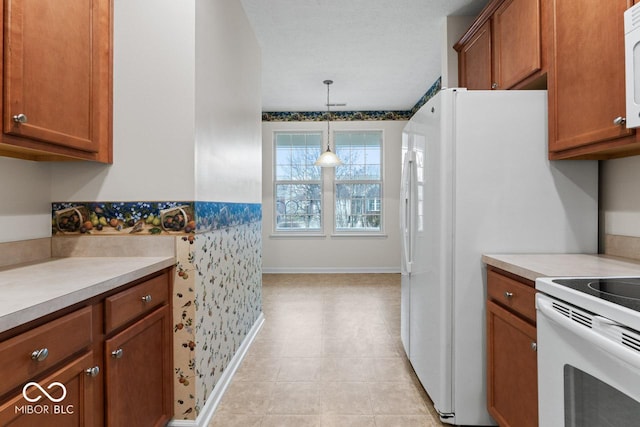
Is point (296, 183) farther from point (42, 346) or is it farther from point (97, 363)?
point (42, 346)

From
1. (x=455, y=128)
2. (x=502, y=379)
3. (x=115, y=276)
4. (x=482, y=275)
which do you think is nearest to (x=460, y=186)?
(x=455, y=128)

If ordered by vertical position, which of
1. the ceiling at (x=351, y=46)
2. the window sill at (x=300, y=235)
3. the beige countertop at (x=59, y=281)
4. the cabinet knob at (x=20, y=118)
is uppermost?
the ceiling at (x=351, y=46)

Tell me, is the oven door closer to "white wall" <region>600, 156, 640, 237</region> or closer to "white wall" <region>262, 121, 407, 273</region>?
"white wall" <region>600, 156, 640, 237</region>

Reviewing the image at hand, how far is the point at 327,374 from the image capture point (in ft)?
7.82

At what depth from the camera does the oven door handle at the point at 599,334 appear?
0.78 metres

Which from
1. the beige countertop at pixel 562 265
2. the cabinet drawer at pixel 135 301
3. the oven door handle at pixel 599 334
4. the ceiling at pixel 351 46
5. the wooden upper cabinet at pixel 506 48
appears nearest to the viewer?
the oven door handle at pixel 599 334


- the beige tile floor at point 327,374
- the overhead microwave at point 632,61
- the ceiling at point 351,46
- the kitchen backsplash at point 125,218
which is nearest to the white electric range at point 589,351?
the overhead microwave at point 632,61

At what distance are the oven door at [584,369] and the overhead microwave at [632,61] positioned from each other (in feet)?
2.37

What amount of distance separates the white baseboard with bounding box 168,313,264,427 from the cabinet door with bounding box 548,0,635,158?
85.3 inches

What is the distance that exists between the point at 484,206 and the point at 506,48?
119 centimetres

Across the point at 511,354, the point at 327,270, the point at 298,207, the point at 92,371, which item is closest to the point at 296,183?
the point at 298,207

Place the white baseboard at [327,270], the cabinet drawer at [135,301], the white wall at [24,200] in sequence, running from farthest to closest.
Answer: the white baseboard at [327,270] < the white wall at [24,200] < the cabinet drawer at [135,301]

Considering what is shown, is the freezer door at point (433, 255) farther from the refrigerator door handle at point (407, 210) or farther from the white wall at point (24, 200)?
the white wall at point (24, 200)

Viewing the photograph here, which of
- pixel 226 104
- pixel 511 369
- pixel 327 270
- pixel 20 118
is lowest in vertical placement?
pixel 327 270
